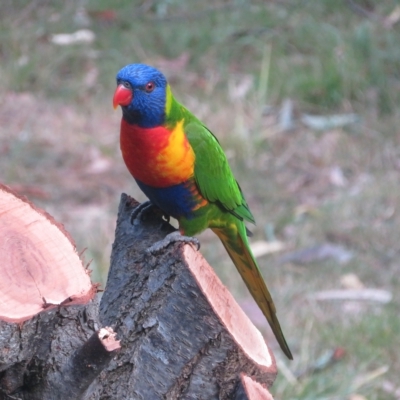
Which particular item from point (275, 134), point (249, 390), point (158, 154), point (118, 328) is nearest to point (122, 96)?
point (158, 154)

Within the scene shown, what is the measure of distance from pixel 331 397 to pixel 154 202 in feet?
3.54

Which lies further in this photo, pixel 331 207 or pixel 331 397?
pixel 331 207

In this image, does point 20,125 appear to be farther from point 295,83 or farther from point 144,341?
point 144,341

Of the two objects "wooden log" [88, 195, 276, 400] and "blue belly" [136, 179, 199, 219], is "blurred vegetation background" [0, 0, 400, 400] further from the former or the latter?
"wooden log" [88, 195, 276, 400]

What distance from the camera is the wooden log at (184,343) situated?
5.20ft

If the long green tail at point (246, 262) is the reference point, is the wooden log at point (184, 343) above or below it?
above

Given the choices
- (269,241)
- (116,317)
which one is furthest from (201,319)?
(269,241)

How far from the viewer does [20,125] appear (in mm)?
4668

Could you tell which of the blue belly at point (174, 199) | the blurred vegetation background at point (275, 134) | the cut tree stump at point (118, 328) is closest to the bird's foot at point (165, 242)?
the cut tree stump at point (118, 328)

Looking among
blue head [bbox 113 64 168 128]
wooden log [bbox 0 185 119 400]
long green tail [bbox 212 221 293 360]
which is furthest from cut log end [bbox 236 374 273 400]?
blue head [bbox 113 64 168 128]

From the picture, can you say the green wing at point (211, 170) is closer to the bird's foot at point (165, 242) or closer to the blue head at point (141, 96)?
the blue head at point (141, 96)

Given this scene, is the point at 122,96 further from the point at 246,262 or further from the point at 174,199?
the point at 246,262

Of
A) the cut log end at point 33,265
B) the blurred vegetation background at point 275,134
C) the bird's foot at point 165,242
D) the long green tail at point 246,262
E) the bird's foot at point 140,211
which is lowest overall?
the blurred vegetation background at point 275,134

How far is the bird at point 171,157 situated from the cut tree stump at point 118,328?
1.04 ft
